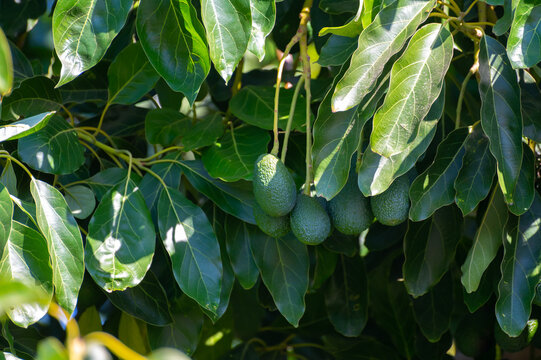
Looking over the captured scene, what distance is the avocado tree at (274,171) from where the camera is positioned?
42.6 inches

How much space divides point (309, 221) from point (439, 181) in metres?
0.26

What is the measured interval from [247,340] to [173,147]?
741mm

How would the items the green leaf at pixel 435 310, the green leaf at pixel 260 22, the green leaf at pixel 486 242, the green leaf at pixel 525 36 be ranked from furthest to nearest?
the green leaf at pixel 435 310, the green leaf at pixel 486 242, the green leaf at pixel 260 22, the green leaf at pixel 525 36

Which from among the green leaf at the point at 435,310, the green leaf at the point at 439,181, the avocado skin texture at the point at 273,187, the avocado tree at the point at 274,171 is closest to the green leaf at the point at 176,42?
the avocado tree at the point at 274,171

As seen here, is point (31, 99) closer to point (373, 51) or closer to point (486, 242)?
point (373, 51)

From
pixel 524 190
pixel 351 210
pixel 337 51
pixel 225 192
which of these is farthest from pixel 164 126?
pixel 524 190

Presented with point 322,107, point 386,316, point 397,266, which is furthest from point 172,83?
point 386,316

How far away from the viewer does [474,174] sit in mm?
1206

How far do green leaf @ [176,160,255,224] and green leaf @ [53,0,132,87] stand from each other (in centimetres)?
36

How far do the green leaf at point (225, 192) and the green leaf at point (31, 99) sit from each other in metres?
0.31

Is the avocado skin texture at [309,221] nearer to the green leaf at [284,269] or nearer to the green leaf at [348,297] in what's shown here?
the green leaf at [284,269]

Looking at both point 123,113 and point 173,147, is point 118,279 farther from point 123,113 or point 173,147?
point 123,113

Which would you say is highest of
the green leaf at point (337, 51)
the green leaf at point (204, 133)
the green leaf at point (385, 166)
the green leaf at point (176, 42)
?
the green leaf at point (176, 42)

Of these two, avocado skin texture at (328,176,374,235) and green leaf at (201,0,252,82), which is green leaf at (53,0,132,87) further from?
avocado skin texture at (328,176,374,235)
